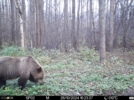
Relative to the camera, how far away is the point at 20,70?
286 inches

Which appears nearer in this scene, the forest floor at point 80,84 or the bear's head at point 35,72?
the forest floor at point 80,84

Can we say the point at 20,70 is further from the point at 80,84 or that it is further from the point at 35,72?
the point at 80,84

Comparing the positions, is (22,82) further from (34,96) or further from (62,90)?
(62,90)

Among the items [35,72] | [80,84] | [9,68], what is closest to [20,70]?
[9,68]

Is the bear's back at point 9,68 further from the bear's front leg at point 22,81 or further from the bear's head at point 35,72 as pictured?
the bear's head at point 35,72

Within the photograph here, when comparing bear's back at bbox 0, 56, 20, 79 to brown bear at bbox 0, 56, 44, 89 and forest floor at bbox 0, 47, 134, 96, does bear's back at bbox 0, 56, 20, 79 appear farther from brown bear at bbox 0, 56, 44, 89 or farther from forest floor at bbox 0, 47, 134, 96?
forest floor at bbox 0, 47, 134, 96

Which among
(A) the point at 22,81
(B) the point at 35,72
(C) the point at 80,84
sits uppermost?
(B) the point at 35,72

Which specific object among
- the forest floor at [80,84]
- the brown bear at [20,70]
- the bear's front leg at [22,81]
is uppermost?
the brown bear at [20,70]

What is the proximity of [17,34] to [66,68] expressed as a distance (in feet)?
57.0

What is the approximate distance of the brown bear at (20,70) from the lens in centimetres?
712

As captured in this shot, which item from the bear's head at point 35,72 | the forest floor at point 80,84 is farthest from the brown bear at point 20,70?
the forest floor at point 80,84

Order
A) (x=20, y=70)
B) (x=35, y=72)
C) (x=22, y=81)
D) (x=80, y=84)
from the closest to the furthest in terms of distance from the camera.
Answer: (x=22, y=81) < (x=20, y=70) < (x=35, y=72) < (x=80, y=84)

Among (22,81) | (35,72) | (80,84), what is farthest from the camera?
(80,84)

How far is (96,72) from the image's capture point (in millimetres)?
10312
